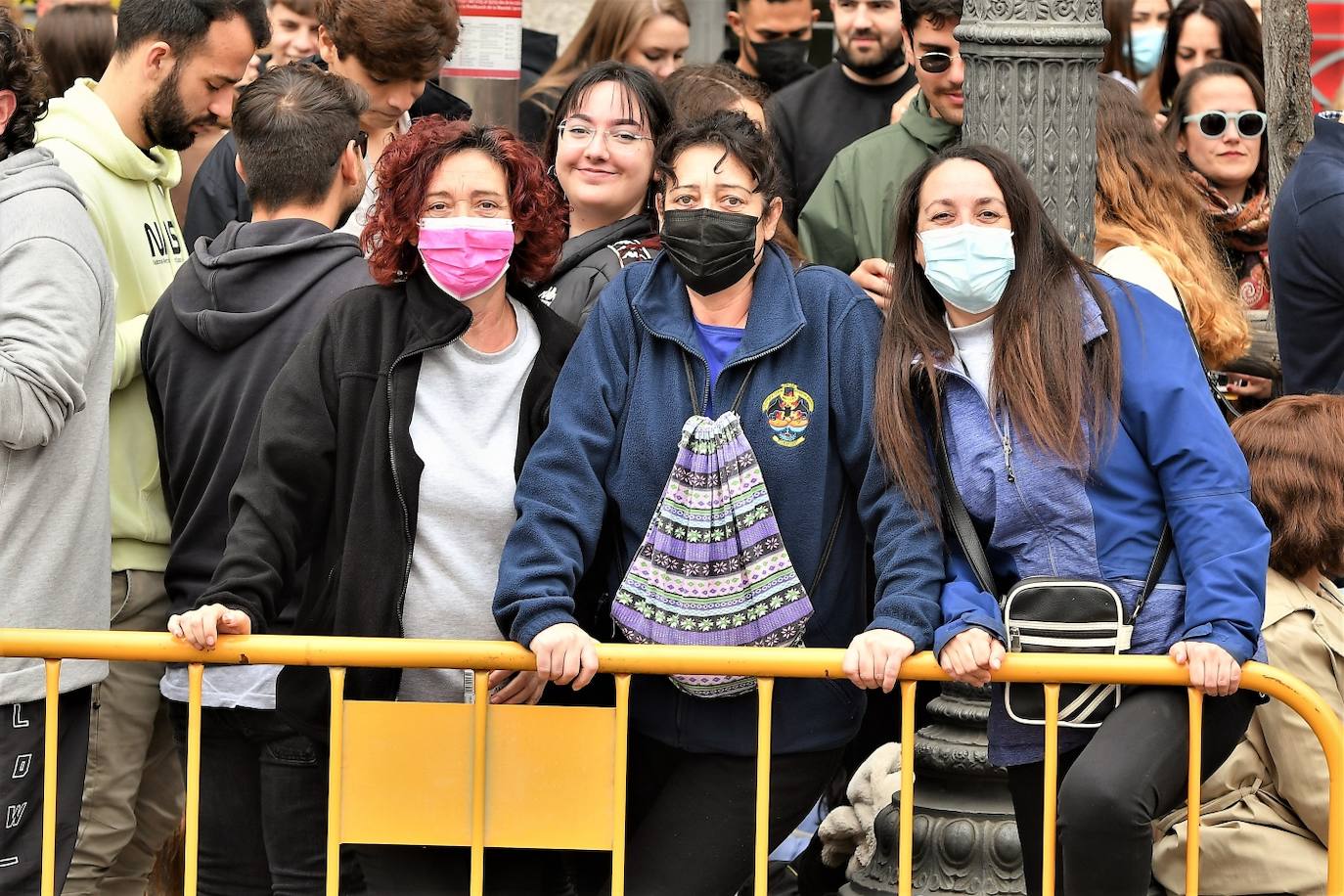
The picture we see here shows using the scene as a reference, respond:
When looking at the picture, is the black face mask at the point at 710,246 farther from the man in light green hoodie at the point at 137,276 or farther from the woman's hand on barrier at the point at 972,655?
the man in light green hoodie at the point at 137,276

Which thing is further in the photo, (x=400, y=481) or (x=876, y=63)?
(x=876, y=63)

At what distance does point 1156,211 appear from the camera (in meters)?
4.75

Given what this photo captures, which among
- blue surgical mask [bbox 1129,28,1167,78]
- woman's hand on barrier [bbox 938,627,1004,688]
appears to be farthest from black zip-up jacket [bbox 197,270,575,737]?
blue surgical mask [bbox 1129,28,1167,78]

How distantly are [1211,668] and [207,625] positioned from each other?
6.35ft

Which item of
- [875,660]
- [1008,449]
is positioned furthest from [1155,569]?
[875,660]

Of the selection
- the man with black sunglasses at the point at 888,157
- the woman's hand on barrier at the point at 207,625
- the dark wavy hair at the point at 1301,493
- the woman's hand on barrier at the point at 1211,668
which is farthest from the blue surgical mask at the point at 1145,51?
the woman's hand on barrier at the point at 207,625

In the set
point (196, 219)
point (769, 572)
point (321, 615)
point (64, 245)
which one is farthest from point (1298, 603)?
point (196, 219)

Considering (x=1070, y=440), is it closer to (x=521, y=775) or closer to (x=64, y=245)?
(x=521, y=775)

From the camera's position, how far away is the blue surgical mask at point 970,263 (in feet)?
12.3

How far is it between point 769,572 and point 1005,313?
2.33 ft

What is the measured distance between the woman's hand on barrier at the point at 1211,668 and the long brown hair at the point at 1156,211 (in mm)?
1359

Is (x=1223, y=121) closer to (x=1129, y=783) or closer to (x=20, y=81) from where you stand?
(x=1129, y=783)

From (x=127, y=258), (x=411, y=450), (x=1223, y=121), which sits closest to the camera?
(x=411, y=450)

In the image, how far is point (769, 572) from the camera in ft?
12.3
